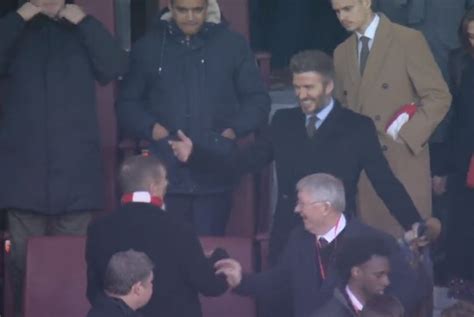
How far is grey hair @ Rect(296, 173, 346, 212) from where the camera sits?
26.9 feet

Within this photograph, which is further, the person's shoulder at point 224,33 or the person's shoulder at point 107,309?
the person's shoulder at point 224,33

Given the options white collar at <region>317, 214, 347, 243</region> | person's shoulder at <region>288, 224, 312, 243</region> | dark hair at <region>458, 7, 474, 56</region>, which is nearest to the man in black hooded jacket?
person's shoulder at <region>288, 224, 312, 243</region>

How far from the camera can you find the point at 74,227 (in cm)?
950

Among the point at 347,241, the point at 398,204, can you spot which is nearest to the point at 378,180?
the point at 398,204

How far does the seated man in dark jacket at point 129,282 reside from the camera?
7500 mm

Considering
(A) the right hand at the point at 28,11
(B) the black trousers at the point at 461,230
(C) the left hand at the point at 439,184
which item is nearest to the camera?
(A) the right hand at the point at 28,11

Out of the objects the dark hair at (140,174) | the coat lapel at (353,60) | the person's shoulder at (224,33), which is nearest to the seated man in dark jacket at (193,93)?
the person's shoulder at (224,33)

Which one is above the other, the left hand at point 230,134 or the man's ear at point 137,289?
the left hand at point 230,134

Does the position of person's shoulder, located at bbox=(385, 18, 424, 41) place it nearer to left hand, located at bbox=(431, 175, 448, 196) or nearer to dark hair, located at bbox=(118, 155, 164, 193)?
left hand, located at bbox=(431, 175, 448, 196)

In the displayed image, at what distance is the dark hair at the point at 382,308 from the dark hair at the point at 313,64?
1843 millimetres

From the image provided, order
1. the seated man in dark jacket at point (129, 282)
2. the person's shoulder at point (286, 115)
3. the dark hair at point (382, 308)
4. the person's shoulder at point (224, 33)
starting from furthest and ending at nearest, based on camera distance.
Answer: the person's shoulder at point (224, 33), the person's shoulder at point (286, 115), the seated man in dark jacket at point (129, 282), the dark hair at point (382, 308)

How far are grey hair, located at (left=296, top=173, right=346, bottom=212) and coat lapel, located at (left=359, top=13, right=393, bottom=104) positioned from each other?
4.09 ft

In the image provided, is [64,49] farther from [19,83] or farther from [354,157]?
[354,157]

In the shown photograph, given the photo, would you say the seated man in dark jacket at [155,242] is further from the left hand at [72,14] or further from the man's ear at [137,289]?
the left hand at [72,14]
